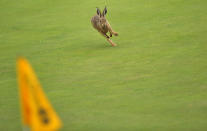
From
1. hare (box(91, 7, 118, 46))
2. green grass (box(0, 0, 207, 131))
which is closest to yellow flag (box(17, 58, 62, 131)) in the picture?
green grass (box(0, 0, 207, 131))

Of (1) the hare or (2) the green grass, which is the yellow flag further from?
(1) the hare

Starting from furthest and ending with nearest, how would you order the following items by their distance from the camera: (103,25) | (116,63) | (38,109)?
(103,25), (116,63), (38,109)

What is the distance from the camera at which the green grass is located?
321 inches

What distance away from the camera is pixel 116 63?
12.2 m

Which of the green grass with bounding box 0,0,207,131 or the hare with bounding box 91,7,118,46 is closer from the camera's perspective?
the green grass with bounding box 0,0,207,131

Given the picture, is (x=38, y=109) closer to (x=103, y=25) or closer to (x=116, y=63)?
(x=116, y=63)

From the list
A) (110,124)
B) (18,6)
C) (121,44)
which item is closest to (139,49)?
(121,44)

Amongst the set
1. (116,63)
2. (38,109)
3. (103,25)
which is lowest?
(116,63)

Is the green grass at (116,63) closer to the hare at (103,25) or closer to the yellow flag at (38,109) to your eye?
the hare at (103,25)

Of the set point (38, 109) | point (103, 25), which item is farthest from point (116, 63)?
point (38, 109)

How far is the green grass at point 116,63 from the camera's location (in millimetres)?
8156

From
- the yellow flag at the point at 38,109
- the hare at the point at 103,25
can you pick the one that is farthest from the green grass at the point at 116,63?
the yellow flag at the point at 38,109

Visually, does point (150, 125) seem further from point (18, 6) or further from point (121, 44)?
point (18, 6)

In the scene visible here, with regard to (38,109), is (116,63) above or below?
below
